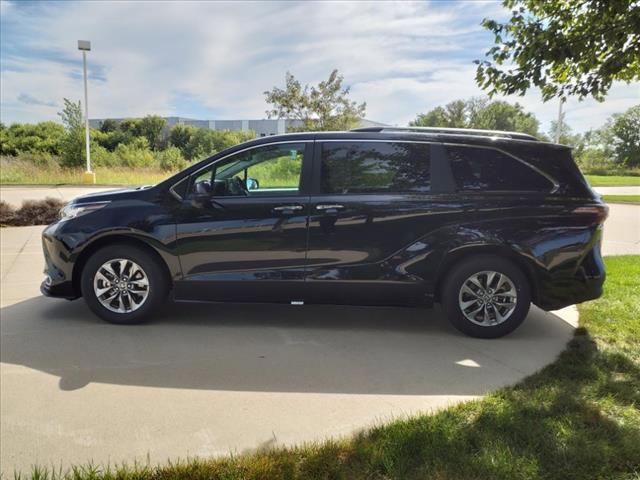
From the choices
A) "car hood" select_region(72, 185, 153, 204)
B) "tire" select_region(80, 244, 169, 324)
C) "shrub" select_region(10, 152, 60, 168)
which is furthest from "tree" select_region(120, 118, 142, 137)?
"tire" select_region(80, 244, 169, 324)

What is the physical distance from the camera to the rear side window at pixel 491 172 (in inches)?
180

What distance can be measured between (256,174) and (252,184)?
11 centimetres

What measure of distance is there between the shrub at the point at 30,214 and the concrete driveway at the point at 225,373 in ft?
Result: 21.6

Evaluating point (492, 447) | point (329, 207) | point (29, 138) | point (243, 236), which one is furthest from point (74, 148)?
point (492, 447)

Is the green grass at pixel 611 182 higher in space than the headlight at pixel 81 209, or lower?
higher

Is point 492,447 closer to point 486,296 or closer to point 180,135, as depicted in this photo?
point 486,296

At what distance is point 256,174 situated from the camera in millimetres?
4977

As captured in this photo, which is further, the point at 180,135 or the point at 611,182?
the point at 180,135

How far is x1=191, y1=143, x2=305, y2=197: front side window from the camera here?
4.75m

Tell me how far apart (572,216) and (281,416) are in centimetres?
311

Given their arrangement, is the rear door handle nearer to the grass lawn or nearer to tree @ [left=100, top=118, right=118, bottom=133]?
the grass lawn

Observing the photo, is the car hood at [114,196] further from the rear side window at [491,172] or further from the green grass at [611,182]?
the green grass at [611,182]

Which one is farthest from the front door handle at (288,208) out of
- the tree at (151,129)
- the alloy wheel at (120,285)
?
the tree at (151,129)

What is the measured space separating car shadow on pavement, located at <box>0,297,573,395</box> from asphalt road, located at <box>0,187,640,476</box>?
0.05ft
